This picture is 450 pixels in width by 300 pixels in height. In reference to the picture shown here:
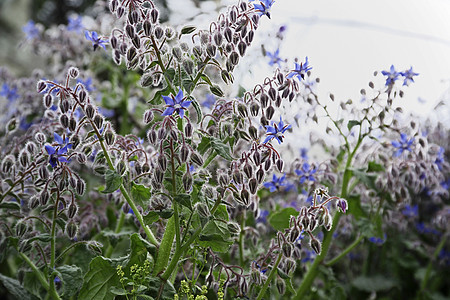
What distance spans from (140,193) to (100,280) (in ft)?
0.77

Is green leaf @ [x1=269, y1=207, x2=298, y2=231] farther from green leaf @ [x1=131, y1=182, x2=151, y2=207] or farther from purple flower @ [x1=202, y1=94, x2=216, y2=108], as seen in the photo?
purple flower @ [x1=202, y1=94, x2=216, y2=108]

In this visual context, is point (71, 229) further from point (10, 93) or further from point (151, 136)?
point (10, 93)

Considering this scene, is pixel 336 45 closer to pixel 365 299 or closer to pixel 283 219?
pixel 365 299

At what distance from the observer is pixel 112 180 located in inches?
Result: 43.0

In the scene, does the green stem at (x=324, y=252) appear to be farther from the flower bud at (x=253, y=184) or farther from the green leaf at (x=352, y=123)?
the flower bud at (x=253, y=184)

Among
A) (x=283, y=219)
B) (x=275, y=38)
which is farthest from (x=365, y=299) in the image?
(x=275, y=38)

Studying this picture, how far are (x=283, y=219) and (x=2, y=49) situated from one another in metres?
4.45

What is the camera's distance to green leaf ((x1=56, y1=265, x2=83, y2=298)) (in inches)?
47.8

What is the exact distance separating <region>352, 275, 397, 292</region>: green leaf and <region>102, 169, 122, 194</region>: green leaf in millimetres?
1707

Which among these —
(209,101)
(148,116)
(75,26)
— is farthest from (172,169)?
(75,26)

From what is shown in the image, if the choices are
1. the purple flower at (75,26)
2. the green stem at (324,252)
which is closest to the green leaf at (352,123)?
the green stem at (324,252)

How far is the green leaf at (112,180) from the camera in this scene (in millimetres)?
1076

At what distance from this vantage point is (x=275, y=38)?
1798 mm

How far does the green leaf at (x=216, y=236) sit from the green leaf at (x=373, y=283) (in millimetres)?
1467
